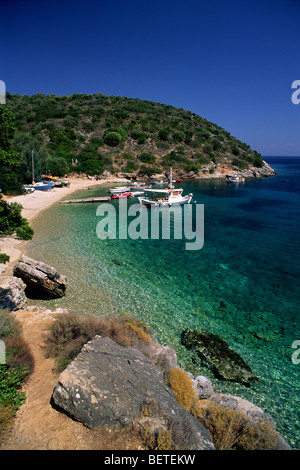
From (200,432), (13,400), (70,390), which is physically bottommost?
(200,432)

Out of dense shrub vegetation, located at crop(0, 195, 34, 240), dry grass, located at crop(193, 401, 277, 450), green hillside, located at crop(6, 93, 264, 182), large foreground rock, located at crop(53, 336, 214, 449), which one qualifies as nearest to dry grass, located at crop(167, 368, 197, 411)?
dry grass, located at crop(193, 401, 277, 450)

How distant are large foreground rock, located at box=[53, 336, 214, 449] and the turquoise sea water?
10.3ft

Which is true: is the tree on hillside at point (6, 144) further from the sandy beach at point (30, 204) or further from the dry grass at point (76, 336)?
the sandy beach at point (30, 204)

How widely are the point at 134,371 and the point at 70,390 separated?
1.52 meters

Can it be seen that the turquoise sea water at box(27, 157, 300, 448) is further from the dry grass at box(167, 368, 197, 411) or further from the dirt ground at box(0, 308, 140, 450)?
the dirt ground at box(0, 308, 140, 450)

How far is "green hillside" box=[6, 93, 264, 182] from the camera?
214ft

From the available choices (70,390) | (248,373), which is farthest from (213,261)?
(70,390)

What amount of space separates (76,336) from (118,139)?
246 feet

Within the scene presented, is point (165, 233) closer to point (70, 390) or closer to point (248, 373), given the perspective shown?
point (248, 373)

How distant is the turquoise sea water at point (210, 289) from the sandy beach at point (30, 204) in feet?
4.39

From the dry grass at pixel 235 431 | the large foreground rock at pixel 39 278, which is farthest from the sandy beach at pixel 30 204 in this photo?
the dry grass at pixel 235 431

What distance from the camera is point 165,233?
23.0 m

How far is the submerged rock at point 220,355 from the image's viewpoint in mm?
7648

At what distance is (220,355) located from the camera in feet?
27.7
